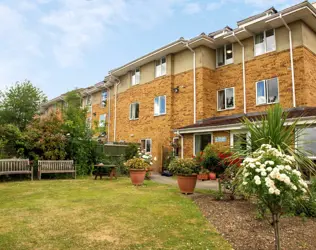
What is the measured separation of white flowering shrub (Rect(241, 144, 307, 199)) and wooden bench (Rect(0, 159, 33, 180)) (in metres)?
11.1

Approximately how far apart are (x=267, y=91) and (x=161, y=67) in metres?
8.27

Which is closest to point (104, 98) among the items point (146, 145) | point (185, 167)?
point (146, 145)

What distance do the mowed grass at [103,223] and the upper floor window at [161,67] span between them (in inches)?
526

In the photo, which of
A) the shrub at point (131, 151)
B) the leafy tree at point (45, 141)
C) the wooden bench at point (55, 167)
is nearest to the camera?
the wooden bench at point (55, 167)

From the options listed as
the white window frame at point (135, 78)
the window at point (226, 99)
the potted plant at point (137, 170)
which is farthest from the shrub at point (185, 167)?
the white window frame at point (135, 78)

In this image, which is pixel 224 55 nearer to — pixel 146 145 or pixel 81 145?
pixel 146 145

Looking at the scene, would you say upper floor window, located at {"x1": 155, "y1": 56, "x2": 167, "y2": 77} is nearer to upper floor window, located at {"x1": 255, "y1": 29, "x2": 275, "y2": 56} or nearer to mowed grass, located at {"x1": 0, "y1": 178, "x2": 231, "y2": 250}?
upper floor window, located at {"x1": 255, "y1": 29, "x2": 275, "y2": 56}

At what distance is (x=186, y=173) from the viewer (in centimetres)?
872

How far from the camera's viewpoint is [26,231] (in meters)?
4.76

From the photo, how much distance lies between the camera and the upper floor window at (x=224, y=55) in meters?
17.4

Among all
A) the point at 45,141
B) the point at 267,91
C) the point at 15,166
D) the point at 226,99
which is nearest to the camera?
the point at 15,166

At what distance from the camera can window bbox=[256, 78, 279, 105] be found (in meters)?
14.8

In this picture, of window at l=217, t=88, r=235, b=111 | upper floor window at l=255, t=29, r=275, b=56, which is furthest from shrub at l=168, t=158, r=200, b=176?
upper floor window at l=255, t=29, r=275, b=56

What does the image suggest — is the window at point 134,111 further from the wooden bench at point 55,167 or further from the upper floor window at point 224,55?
the wooden bench at point 55,167
